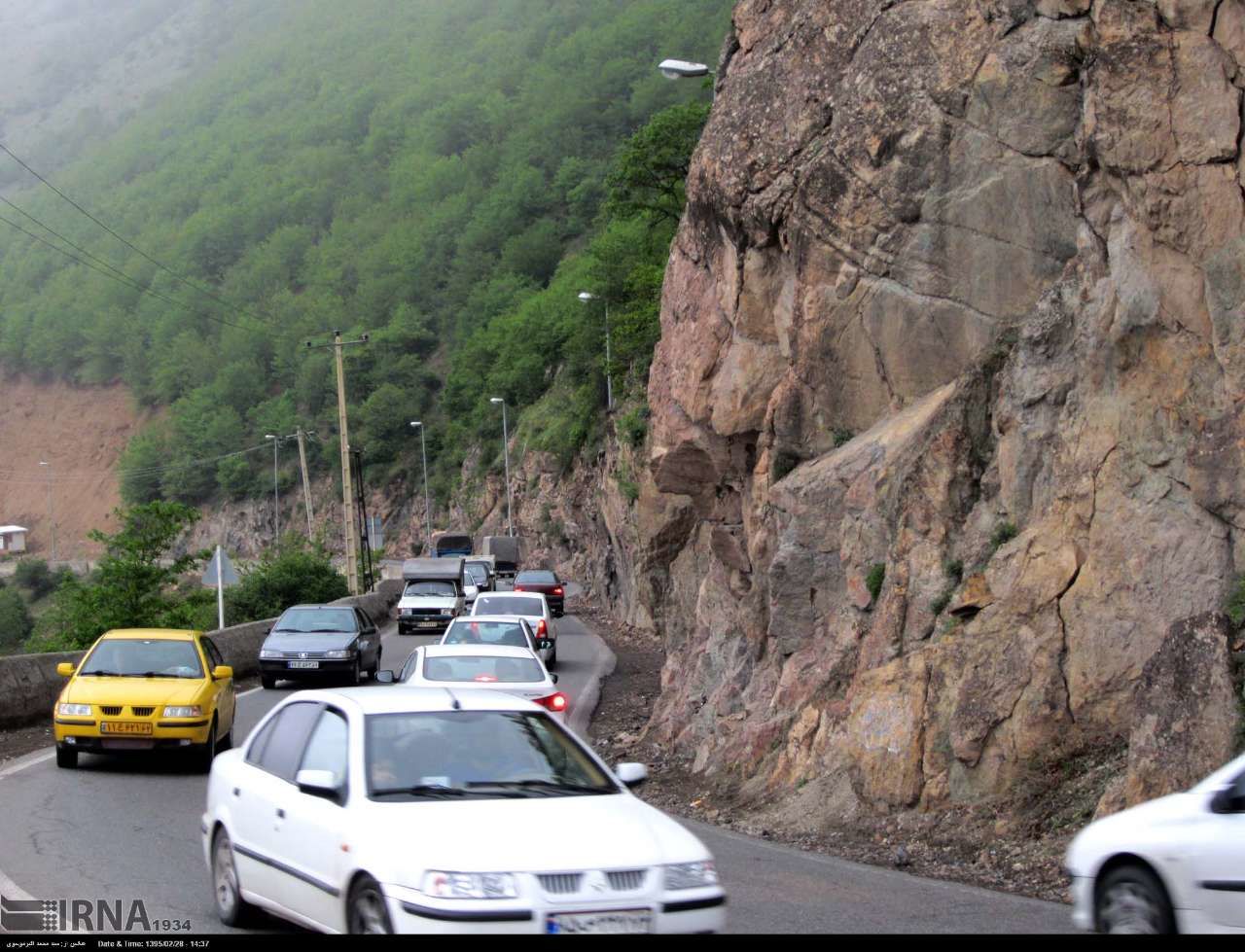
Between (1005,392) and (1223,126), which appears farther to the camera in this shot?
(1005,392)

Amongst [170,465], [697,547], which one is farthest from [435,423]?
[697,547]

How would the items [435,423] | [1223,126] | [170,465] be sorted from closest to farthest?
1. [1223,126]
2. [435,423]
3. [170,465]

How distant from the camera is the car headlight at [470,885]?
18.5ft

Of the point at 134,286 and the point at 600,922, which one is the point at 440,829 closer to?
the point at 600,922

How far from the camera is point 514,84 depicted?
13525cm

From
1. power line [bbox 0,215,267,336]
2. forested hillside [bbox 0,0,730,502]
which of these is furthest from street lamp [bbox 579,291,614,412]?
power line [bbox 0,215,267,336]

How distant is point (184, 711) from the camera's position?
14156 millimetres

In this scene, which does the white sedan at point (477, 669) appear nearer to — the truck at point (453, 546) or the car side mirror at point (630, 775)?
the car side mirror at point (630, 775)

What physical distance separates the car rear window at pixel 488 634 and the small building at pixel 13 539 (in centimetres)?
9852

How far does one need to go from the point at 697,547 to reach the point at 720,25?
77.2 m

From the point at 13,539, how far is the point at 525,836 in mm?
116698

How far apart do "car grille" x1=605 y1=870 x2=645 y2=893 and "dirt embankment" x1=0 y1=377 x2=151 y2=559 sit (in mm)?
109962

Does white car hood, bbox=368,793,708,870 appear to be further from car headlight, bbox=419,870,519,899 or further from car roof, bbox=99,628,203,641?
car roof, bbox=99,628,203,641

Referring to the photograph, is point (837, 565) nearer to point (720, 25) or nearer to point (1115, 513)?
point (1115, 513)
